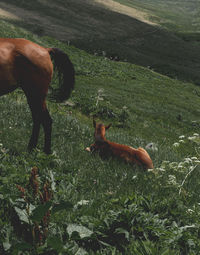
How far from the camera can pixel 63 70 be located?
25.6ft

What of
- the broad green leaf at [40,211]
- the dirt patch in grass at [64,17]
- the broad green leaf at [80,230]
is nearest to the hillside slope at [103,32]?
the dirt patch in grass at [64,17]

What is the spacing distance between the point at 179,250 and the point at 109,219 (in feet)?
3.05

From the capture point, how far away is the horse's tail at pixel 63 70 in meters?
7.54

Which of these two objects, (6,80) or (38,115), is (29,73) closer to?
(6,80)

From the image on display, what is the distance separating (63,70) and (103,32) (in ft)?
219

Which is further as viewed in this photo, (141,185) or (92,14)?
(92,14)

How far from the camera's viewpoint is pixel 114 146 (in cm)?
718

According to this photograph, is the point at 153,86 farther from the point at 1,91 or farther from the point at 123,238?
the point at 123,238

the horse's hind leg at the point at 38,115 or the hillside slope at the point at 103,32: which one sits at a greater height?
the horse's hind leg at the point at 38,115

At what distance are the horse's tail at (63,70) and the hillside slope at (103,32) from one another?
111 feet

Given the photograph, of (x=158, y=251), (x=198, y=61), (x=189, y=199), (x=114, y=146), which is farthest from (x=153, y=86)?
(x=198, y=61)

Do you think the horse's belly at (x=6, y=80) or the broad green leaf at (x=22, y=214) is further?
the horse's belly at (x=6, y=80)

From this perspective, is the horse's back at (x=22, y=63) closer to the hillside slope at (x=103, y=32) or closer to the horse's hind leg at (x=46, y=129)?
the horse's hind leg at (x=46, y=129)

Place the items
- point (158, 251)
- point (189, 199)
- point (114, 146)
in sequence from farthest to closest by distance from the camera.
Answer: point (114, 146), point (189, 199), point (158, 251)
